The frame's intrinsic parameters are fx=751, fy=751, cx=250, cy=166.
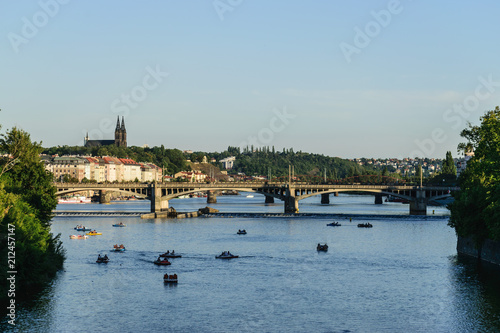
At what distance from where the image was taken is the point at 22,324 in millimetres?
49219

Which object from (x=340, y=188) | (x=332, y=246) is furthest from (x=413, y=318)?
(x=340, y=188)

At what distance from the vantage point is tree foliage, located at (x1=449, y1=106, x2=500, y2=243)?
2682 inches

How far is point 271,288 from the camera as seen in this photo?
63969mm

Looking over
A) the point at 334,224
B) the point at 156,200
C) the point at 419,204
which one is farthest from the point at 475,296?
the point at 156,200

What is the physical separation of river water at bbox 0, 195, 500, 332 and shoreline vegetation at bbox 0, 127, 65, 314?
6.21 ft

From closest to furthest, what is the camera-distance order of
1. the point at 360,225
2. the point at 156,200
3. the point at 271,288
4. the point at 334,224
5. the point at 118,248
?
the point at 271,288, the point at 118,248, the point at 360,225, the point at 334,224, the point at 156,200

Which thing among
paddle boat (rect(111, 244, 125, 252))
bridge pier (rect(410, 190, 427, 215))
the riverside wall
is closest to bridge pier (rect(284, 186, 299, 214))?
bridge pier (rect(410, 190, 427, 215))

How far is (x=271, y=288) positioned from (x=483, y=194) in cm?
2498

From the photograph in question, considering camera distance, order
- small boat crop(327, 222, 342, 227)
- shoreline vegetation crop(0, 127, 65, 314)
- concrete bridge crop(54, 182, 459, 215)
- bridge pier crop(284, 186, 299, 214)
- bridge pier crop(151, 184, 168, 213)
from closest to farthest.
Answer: shoreline vegetation crop(0, 127, 65, 314) → small boat crop(327, 222, 342, 227) → concrete bridge crop(54, 182, 459, 215) → bridge pier crop(151, 184, 168, 213) → bridge pier crop(284, 186, 299, 214)

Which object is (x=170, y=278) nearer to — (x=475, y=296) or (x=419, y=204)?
(x=475, y=296)

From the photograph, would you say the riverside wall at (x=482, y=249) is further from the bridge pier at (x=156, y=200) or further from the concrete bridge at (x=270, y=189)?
the bridge pier at (x=156, y=200)

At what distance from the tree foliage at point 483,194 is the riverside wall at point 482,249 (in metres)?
0.88

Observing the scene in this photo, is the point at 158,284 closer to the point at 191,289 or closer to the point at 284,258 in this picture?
the point at 191,289

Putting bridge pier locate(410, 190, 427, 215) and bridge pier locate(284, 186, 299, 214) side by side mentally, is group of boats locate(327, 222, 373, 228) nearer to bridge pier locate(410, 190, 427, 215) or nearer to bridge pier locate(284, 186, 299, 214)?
bridge pier locate(284, 186, 299, 214)
